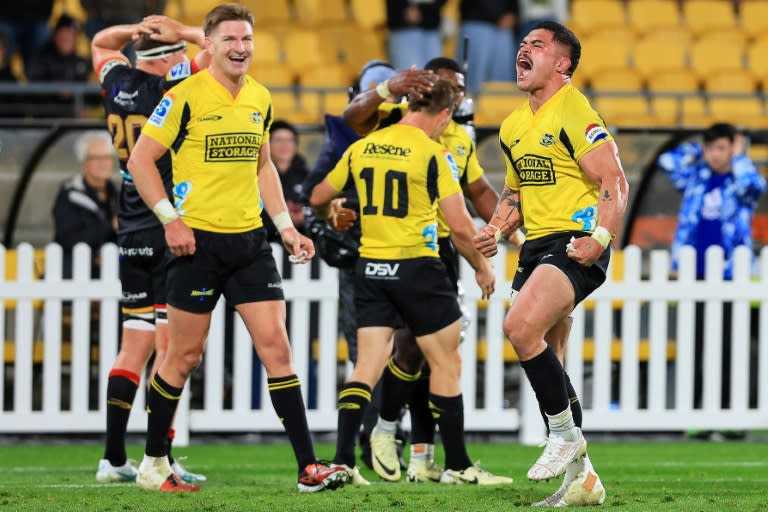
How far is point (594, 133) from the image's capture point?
249 inches

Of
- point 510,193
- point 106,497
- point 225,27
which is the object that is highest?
point 225,27

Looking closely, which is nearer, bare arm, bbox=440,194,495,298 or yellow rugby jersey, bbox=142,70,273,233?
yellow rugby jersey, bbox=142,70,273,233

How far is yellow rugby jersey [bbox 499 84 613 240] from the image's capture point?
20.9ft

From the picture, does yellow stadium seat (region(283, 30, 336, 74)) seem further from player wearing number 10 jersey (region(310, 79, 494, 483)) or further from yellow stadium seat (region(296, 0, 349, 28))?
player wearing number 10 jersey (region(310, 79, 494, 483))

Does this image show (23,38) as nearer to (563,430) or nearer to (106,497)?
(106,497)

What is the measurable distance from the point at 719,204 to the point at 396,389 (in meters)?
3.69

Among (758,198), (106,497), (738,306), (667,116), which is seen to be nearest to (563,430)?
(106,497)

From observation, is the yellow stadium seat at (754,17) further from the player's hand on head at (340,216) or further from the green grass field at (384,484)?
the player's hand on head at (340,216)

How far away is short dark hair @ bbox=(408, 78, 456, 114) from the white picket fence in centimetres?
252

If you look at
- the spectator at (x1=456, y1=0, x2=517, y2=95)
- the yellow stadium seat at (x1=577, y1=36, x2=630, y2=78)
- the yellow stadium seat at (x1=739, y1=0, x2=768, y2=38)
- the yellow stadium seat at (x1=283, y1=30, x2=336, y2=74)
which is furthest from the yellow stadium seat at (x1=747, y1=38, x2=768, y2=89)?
the yellow stadium seat at (x1=283, y1=30, x2=336, y2=74)

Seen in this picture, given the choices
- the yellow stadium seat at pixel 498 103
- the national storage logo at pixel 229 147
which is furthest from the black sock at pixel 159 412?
the yellow stadium seat at pixel 498 103

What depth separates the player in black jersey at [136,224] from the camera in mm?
7586

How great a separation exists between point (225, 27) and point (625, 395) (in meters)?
4.54

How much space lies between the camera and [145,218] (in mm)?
7652
